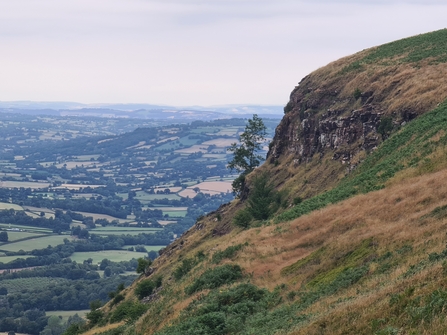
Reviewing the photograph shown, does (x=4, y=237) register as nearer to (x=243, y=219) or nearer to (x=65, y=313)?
(x=65, y=313)

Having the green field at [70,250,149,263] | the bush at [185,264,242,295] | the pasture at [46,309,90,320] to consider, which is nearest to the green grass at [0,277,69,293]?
the pasture at [46,309,90,320]

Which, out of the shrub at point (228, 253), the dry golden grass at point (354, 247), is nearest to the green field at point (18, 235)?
the dry golden grass at point (354, 247)

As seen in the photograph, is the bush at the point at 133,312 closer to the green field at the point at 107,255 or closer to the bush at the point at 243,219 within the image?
the bush at the point at 243,219

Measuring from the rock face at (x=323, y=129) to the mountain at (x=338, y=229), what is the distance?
16cm

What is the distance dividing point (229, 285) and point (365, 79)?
3831cm

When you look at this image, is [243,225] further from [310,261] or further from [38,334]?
[38,334]

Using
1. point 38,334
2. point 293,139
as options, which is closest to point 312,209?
point 293,139

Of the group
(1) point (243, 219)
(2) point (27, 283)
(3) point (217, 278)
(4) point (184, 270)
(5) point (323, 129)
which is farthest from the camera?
(2) point (27, 283)

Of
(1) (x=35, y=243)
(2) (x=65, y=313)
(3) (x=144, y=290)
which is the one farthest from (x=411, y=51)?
(1) (x=35, y=243)

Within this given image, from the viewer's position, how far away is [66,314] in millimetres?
121000

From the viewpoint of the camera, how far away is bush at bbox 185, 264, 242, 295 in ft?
111

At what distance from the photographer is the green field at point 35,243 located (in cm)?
17499

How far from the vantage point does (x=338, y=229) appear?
1374 inches

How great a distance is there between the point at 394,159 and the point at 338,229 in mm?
12566
